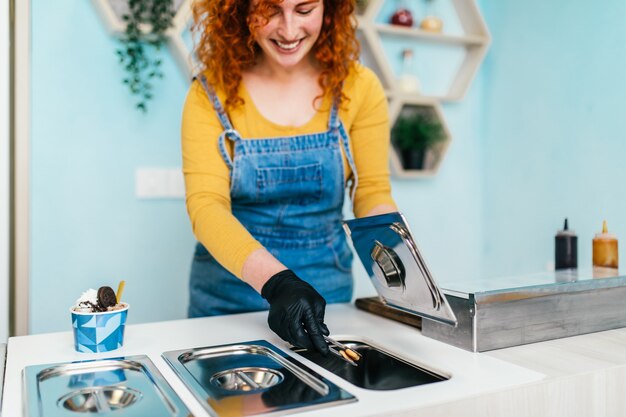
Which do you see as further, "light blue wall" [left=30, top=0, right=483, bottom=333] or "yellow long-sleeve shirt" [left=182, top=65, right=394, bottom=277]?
"light blue wall" [left=30, top=0, right=483, bottom=333]

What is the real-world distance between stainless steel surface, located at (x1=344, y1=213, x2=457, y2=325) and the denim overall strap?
0.48 metres

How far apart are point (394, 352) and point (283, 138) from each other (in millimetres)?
702

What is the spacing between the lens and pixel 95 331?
1117 mm

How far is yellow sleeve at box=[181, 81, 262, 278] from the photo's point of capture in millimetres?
1347

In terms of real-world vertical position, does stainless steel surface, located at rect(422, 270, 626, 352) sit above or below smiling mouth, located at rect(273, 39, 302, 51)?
below

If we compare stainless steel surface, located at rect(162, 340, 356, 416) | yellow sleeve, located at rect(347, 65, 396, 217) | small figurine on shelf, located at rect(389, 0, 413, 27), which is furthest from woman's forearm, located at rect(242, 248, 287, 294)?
small figurine on shelf, located at rect(389, 0, 413, 27)

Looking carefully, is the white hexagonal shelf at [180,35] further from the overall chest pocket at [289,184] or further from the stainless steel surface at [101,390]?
the stainless steel surface at [101,390]

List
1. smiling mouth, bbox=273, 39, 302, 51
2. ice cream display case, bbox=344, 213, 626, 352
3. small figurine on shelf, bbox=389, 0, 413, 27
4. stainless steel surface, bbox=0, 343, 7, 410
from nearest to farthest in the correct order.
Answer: stainless steel surface, bbox=0, 343, 7, 410 → ice cream display case, bbox=344, 213, 626, 352 → smiling mouth, bbox=273, 39, 302, 51 → small figurine on shelf, bbox=389, 0, 413, 27

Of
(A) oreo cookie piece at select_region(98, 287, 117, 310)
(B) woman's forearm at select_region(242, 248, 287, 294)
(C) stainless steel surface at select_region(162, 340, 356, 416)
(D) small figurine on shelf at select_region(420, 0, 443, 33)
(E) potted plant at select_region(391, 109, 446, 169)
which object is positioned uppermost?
(D) small figurine on shelf at select_region(420, 0, 443, 33)

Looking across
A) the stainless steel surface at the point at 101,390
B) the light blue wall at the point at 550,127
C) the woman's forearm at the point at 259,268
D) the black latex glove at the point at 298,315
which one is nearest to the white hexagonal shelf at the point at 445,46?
the light blue wall at the point at 550,127

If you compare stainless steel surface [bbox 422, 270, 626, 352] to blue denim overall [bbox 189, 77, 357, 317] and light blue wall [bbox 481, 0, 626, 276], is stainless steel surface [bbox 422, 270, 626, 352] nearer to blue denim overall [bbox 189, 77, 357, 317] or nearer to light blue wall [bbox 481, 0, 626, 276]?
blue denim overall [bbox 189, 77, 357, 317]

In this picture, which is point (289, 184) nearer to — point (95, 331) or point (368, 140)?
point (368, 140)

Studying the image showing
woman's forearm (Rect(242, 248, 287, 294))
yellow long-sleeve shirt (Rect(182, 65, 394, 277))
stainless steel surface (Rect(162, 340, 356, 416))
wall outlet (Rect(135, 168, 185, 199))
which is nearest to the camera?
stainless steel surface (Rect(162, 340, 356, 416))

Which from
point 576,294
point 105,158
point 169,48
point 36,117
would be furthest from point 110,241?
point 576,294
